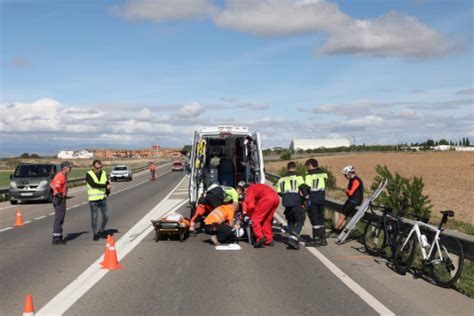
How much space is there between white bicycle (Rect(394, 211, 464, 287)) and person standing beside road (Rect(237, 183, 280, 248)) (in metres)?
3.17

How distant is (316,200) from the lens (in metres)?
11.8

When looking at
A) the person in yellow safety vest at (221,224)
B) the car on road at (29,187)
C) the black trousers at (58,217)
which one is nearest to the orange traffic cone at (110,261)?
the person in yellow safety vest at (221,224)

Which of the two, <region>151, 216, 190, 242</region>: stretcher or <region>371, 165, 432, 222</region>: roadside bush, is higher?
<region>371, 165, 432, 222</region>: roadside bush

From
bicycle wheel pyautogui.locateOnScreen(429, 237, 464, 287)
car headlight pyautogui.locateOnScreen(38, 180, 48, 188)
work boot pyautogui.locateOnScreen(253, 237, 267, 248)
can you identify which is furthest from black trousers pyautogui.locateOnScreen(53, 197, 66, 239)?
car headlight pyautogui.locateOnScreen(38, 180, 48, 188)

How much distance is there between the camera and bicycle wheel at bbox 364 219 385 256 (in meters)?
A: 10.5

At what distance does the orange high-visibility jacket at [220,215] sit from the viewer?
38.4 feet

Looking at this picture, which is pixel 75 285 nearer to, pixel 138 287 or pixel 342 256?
pixel 138 287

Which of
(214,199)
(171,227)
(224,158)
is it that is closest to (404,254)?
(214,199)

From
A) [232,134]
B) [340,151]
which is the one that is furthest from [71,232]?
[340,151]

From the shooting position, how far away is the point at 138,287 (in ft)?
25.1

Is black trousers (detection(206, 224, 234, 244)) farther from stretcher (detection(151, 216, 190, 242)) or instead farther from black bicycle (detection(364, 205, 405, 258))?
black bicycle (detection(364, 205, 405, 258))

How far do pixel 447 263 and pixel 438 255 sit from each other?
314 mm

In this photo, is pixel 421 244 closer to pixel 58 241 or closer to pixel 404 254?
pixel 404 254

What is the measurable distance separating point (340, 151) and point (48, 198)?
113m
